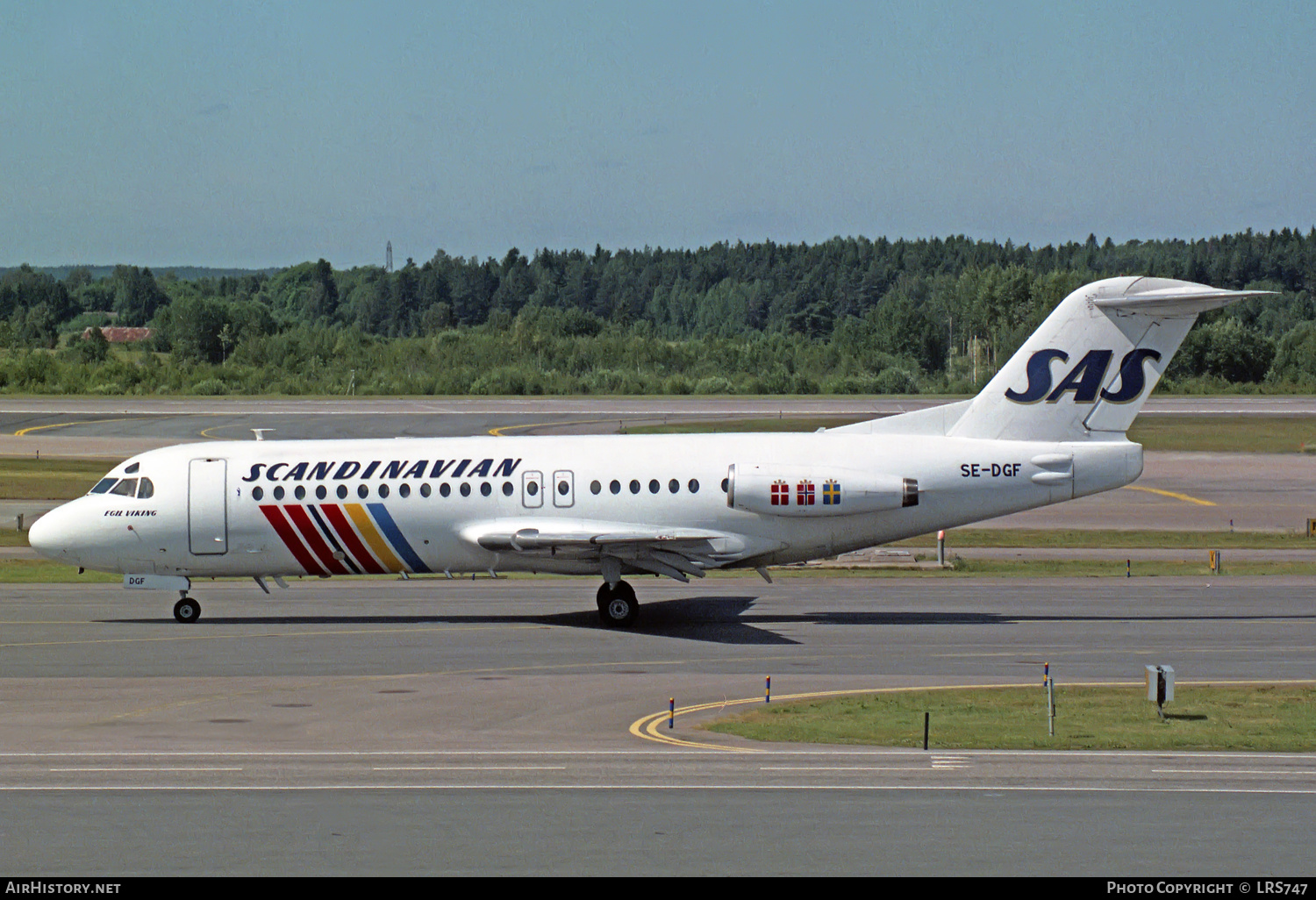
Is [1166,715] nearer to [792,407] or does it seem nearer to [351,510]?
[351,510]

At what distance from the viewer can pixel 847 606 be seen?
3375 centimetres

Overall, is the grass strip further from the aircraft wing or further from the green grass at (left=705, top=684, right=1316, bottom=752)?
the green grass at (left=705, top=684, right=1316, bottom=752)

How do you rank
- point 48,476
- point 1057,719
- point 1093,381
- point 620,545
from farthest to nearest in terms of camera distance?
point 48,476 → point 1093,381 → point 620,545 → point 1057,719

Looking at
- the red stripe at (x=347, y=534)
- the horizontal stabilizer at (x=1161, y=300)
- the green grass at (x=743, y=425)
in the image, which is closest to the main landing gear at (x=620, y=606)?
the red stripe at (x=347, y=534)

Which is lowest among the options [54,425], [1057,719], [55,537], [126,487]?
[1057,719]

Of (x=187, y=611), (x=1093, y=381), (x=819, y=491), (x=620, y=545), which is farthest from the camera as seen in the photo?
(x=187, y=611)

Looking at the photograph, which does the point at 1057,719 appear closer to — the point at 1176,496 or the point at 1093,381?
the point at 1093,381

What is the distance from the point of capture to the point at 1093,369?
103 ft

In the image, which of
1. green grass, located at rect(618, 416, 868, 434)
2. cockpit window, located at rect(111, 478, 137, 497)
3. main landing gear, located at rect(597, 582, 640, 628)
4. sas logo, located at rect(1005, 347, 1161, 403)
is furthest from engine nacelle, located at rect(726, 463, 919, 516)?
green grass, located at rect(618, 416, 868, 434)

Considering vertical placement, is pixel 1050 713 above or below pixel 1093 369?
below

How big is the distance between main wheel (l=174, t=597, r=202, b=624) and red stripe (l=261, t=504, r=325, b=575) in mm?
2583

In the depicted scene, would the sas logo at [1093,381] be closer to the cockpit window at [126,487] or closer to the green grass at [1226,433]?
the cockpit window at [126,487]

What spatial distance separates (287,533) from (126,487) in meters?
3.97

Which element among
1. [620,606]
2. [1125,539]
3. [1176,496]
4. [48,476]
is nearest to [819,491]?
[620,606]
